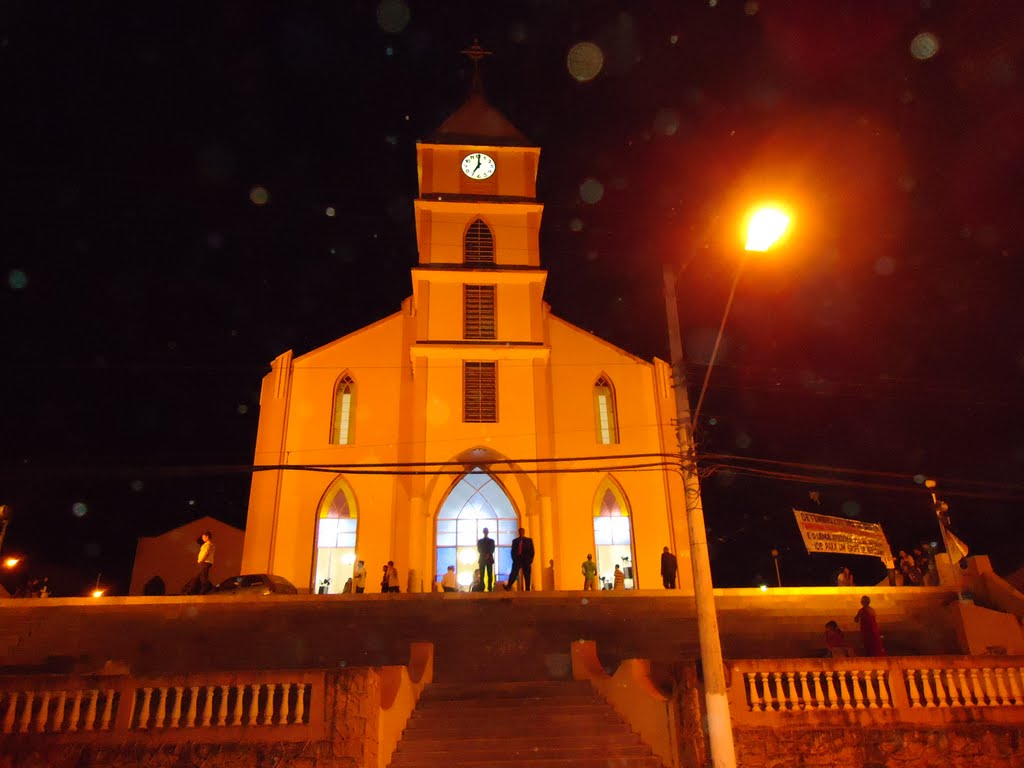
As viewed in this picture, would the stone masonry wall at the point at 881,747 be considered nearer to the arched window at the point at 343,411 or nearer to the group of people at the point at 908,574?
the group of people at the point at 908,574

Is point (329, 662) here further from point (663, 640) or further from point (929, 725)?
point (929, 725)

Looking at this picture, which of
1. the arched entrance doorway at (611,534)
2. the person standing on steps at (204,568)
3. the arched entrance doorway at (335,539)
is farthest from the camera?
the arched entrance doorway at (611,534)

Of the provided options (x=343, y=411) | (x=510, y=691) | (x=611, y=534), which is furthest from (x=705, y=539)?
(x=343, y=411)

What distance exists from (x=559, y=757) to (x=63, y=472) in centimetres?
1140

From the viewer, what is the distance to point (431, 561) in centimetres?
2338

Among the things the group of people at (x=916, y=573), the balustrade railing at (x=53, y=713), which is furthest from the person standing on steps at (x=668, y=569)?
the balustrade railing at (x=53, y=713)

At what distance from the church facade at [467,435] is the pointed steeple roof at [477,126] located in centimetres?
207

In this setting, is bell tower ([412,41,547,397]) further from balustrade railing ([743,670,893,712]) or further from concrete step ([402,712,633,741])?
balustrade railing ([743,670,893,712])

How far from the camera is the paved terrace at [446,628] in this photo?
14.9 meters

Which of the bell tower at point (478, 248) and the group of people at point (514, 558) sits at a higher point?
the bell tower at point (478, 248)

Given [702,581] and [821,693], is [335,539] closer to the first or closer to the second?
[821,693]

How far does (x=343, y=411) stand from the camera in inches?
998

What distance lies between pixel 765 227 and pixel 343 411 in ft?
59.6

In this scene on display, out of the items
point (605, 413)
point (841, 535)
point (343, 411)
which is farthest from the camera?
point (605, 413)
